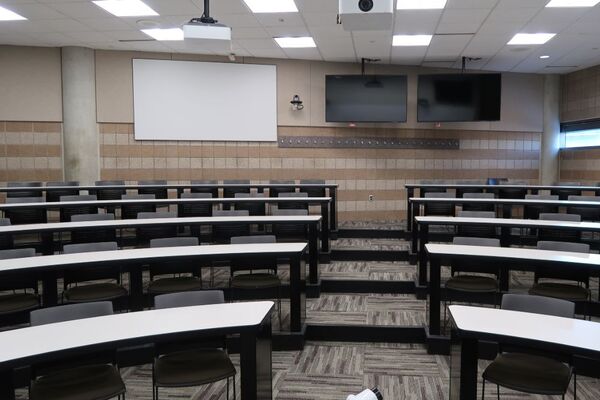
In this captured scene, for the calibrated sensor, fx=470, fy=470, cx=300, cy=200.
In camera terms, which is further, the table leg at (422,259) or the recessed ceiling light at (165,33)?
the recessed ceiling light at (165,33)

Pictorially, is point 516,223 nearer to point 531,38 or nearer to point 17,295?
point 531,38

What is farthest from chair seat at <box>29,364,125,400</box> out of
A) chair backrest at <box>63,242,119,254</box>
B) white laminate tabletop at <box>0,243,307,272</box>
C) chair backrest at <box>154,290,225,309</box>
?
chair backrest at <box>63,242,119,254</box>

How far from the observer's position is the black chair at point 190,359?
106 inches

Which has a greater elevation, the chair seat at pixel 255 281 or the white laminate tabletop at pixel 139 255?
the white laminate tabletop at pixel 139 255

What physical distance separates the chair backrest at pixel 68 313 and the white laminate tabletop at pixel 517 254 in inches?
103

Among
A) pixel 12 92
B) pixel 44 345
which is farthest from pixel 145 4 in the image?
pixel 44 345

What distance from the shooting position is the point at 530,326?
2578 millimetres

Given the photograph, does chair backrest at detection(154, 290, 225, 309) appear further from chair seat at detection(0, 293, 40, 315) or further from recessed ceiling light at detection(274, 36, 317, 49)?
recessed ceiling light at detection(274, 36, 317, 49)

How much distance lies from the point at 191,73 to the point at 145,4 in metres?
3.11

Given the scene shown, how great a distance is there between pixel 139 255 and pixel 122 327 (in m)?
1.50

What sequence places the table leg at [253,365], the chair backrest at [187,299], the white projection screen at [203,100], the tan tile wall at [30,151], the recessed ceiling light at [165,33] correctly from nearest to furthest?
the table leg at [253,365], the chair backrest at [187,299], the recessed ceiling light at [165,33], the tan tile wall at [30,151], the white projection screen at [203,100]

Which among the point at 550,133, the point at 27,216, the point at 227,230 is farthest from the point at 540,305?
the point at 550,133

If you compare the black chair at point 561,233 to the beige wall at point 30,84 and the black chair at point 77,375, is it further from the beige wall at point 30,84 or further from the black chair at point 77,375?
the beige wall at point 30,84

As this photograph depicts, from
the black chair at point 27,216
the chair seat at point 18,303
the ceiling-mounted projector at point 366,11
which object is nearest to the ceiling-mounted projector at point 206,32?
the ceiling-mounted projector at point 366,11
